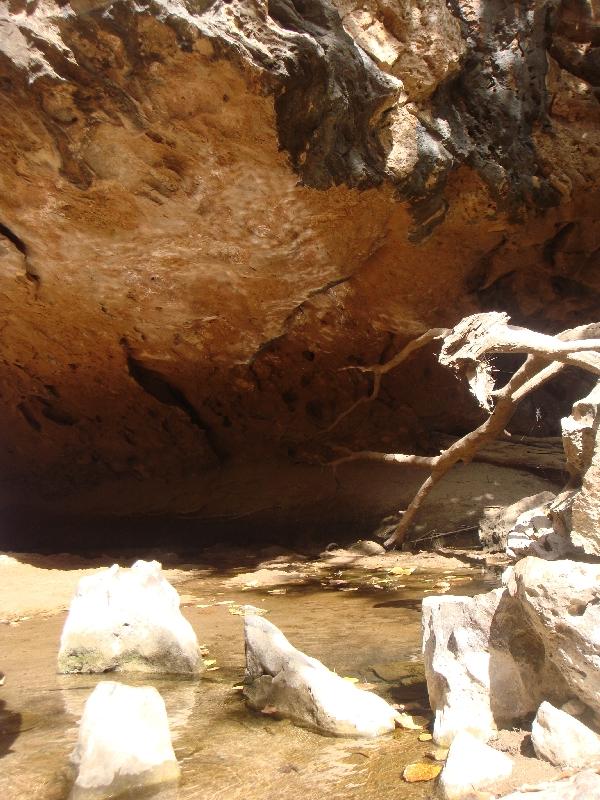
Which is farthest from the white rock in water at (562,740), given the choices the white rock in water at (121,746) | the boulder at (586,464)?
the white rock in water at (121,746)

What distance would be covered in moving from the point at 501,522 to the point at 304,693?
4.63 metres

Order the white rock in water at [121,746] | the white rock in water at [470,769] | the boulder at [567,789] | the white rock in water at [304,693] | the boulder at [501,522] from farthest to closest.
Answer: the boulder at [501,522] < the white rock in water at [304,693] < the white rock in water at [121,746] < the white rock in water at [470,769] < the boulder at [567,789]

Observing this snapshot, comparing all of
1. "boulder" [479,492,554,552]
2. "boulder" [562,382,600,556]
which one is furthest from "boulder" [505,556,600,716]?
"boulder" [479,492,554,552]

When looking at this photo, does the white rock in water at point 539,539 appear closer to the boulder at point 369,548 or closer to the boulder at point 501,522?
the boulder at point 501,522

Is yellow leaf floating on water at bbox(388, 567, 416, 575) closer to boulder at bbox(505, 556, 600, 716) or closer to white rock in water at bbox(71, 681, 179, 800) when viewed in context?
boulder at bbox(505, 556, 600, 716)

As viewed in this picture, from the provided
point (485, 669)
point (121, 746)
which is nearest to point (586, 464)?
point (485, 669)

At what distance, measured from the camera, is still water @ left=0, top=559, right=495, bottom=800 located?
6.09 feet

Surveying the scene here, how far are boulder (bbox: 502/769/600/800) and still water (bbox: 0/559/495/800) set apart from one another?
299 millimetres

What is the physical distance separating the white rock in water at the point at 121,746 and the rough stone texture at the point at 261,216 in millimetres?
4105

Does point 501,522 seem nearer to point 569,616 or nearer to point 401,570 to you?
point 401,570

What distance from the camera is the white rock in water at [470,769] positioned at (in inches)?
66.4

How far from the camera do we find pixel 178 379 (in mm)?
9148

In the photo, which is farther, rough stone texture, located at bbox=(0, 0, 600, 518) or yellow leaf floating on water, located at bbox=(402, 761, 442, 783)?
rough stone texture, located at bbox=(0, 0, 600, 518)

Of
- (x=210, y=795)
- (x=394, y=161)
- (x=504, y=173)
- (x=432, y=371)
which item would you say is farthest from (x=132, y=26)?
(x=432, y=371)
